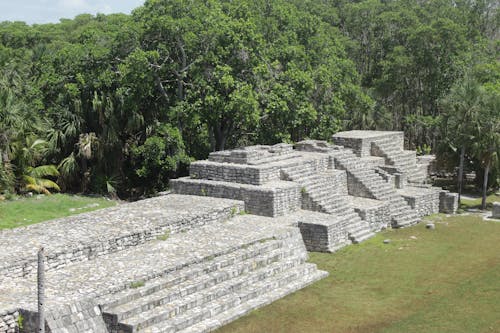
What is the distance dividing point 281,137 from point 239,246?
10.5 meters

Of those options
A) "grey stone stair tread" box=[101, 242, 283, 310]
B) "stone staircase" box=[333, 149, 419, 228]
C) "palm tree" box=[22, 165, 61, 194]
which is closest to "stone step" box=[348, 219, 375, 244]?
"stone staircase" box=[333, 149, 419, 228]

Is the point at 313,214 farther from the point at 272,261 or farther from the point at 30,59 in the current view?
the point at 30,59

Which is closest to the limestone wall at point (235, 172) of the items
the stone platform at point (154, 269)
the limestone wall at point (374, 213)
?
the stone platform at point (154, 269)

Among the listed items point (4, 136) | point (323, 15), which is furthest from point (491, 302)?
point (323, 15)

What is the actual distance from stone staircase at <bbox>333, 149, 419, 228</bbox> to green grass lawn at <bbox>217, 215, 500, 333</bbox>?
1.46 meters

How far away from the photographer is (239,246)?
1323 cm

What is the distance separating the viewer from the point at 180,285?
11.3 metres

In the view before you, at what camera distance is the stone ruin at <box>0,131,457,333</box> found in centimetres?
1034

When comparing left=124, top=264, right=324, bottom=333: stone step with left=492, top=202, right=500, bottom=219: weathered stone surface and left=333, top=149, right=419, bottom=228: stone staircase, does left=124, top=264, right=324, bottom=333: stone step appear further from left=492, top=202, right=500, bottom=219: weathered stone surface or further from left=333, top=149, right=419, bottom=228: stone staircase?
left=492, top=202, right=500, bottom=219: weathered stone surface

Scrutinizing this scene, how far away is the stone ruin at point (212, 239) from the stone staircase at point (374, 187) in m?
0.04

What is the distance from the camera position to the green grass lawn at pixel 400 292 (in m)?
11.1

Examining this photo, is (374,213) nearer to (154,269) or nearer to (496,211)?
(496,211)

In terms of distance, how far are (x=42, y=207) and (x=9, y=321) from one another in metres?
8.68

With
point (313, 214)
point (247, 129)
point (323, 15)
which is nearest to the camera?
point (313, 214)
